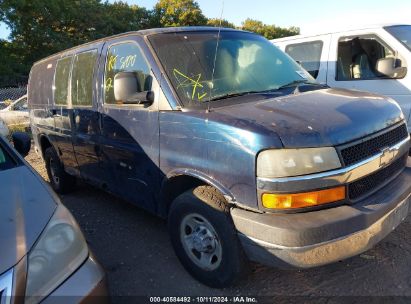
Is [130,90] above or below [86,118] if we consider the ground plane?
above

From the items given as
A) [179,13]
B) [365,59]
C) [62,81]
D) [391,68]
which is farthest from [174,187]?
[179,13]

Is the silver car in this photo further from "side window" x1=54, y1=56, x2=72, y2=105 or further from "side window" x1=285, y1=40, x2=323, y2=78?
"side window" x1=285, y1=40, x2=323, y2=78

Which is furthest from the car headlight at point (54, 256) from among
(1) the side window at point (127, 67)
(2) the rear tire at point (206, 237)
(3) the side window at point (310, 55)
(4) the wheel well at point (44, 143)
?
(3) the side window at point (310, 55)

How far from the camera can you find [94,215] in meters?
4.79

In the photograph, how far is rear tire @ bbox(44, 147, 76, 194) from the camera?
548cm

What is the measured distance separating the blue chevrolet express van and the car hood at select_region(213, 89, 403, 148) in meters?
0.01

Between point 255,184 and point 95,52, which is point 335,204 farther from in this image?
point 95,52

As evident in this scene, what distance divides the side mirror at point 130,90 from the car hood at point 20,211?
3.20ft

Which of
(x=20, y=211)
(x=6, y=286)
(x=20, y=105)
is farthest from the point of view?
(x=20, y=105)

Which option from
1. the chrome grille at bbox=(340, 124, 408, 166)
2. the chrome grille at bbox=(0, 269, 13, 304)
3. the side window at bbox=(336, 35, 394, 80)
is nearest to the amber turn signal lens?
the chrome grille at bbox=(340, 124, 408, 166)

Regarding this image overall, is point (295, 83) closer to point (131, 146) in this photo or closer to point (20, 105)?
point (131, 146)

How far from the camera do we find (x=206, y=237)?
2.91m

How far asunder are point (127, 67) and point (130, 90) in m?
0.52

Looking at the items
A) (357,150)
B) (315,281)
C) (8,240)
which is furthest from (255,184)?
(8,240)
